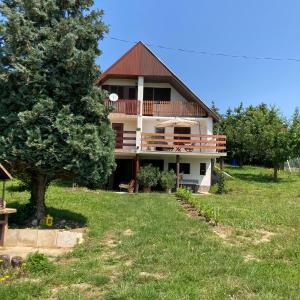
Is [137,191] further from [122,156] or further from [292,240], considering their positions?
[292,240]

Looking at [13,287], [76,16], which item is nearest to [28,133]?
[76,16]

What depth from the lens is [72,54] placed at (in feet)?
41.4

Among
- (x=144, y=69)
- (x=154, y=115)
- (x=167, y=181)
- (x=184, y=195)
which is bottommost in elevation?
(x=184, y=195)

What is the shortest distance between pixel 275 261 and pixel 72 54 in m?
7.51

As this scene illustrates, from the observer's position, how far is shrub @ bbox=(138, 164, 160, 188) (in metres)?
25.4

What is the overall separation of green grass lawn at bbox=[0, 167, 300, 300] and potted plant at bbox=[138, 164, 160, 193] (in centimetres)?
745

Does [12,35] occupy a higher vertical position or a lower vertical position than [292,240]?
higher

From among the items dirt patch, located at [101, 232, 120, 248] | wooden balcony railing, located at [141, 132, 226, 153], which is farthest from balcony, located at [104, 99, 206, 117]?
dirt patch, located at [101, 232, 120, 248]

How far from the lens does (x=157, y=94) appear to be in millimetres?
30344

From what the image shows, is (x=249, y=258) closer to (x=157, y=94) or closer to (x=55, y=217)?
(x=55, y=217)

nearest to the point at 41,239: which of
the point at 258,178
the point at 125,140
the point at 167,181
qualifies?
the point at 167,181

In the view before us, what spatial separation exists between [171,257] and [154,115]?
65.8 feet

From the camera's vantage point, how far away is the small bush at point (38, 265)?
853 centimetres

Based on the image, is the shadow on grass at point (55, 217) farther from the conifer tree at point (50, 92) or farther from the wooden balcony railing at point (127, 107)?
→ the wooden balcony railing at point (127, 107)
